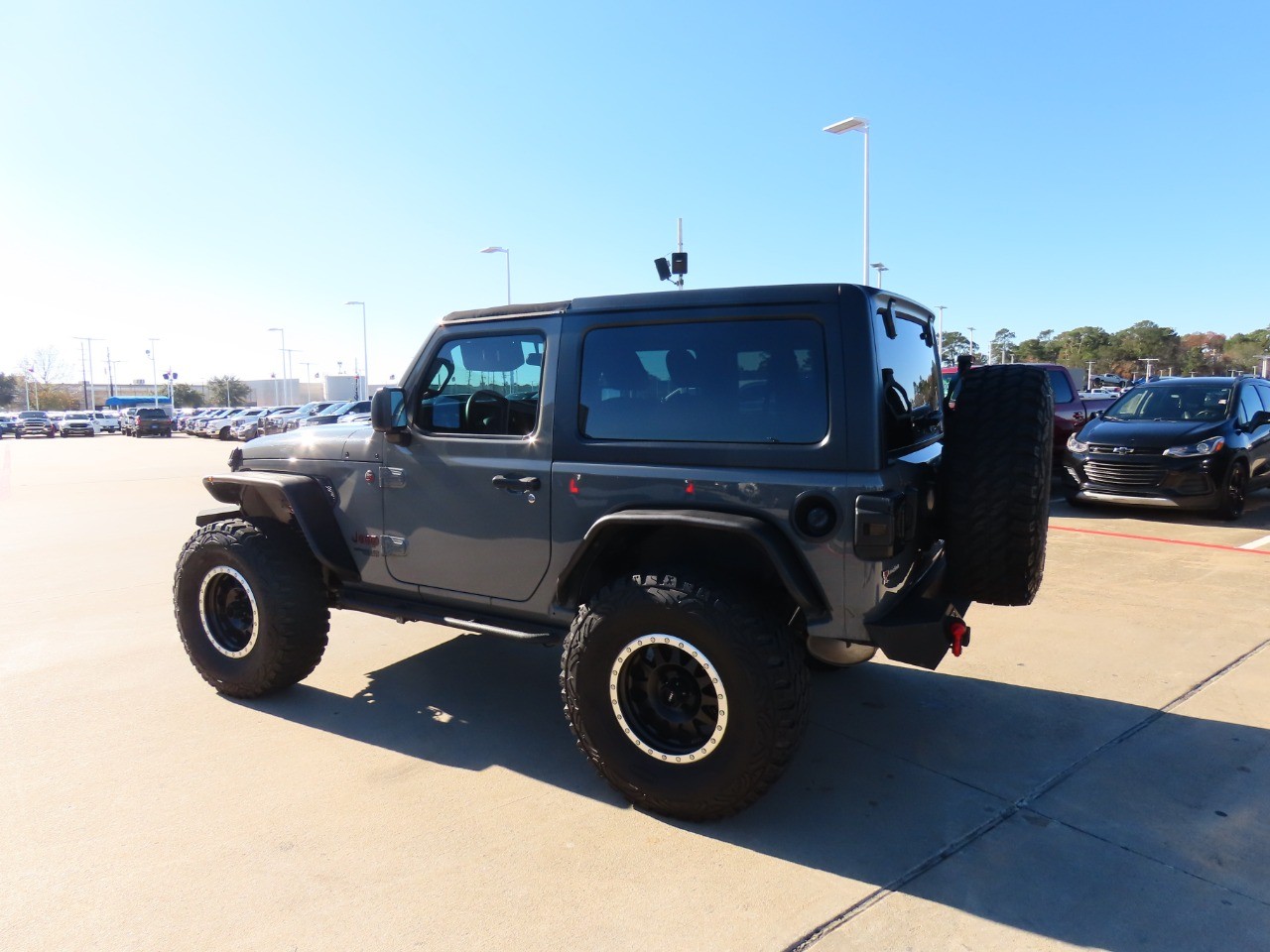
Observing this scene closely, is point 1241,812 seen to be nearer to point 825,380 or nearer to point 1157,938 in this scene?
point 1157,938

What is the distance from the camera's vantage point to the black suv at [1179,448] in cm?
917

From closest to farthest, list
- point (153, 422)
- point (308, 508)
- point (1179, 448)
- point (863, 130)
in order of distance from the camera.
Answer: point (308, 508), point (1179, 448), point (863, 130), point (153, 422)

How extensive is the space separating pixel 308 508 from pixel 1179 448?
9.32m

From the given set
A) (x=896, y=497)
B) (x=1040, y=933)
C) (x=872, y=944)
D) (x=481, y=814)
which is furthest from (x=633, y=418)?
(x=1040, y=933)

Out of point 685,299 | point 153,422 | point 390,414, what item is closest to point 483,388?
point 390,414

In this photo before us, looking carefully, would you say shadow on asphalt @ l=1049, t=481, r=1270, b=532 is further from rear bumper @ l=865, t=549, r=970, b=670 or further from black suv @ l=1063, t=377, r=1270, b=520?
rear bumper @ l=865, t=549, r=970, b=670

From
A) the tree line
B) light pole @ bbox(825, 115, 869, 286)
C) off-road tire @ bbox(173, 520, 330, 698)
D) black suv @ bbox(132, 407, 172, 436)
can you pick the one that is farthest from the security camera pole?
the tree line

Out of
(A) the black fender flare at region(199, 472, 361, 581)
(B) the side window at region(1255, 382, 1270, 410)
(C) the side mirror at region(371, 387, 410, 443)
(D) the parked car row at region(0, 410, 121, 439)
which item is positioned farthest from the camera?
(D) the parked car row at region(0, 410, 121, 439)

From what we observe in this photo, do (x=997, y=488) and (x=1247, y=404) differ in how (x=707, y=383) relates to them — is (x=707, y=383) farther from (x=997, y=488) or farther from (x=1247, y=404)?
(x=1247, y=404)

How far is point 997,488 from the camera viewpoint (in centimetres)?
309

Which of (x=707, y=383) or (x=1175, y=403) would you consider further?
(x=1175, y=403)

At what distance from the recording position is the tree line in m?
74.8

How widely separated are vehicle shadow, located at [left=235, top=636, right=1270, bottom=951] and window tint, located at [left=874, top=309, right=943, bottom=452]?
1.36 meters

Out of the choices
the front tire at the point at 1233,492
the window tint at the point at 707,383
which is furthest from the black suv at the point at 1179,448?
the window tint at the point at 707,383
